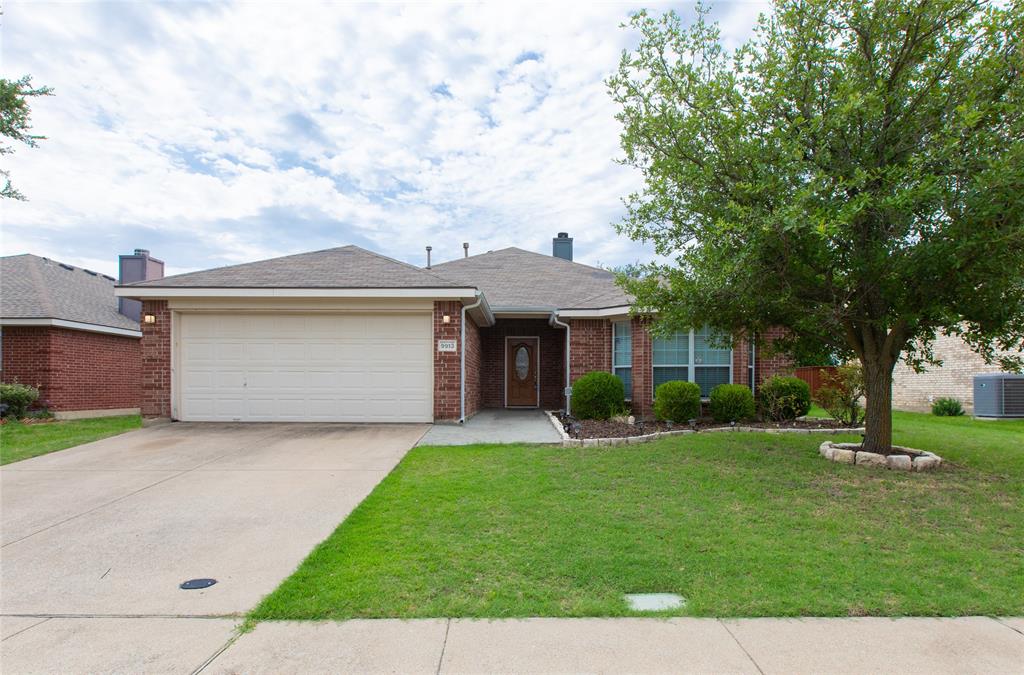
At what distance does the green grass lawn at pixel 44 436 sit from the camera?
8641 mm

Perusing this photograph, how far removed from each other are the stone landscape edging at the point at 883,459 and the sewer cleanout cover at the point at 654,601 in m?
5.02

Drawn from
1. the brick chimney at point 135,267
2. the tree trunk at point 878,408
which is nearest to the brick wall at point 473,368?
the tree trunk at point 878,408

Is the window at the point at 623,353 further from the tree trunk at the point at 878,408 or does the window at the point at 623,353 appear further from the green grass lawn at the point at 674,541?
the tree trunk at the point at 878,408

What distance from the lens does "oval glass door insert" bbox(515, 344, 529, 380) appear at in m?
16.2

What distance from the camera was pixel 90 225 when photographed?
50.6 feet

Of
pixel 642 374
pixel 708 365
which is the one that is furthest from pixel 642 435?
pixel 708 365

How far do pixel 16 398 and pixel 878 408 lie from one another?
16.7m

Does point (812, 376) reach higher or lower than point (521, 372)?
lower

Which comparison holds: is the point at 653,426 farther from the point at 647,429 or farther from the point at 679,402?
Answer: the point at 679,402

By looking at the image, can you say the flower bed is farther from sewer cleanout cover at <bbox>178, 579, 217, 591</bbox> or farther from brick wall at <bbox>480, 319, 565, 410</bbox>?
sewer cleanout cover at <bbox>178, 579, 217, 591</bbox>

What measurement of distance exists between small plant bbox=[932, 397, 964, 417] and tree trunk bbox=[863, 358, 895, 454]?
10770 millimetres

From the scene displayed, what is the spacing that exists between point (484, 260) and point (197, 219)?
8.67m

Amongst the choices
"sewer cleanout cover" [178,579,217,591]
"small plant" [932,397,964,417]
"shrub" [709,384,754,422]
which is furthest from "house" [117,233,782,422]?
"small plant" [932,397,964,417]

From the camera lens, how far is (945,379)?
1694cm
